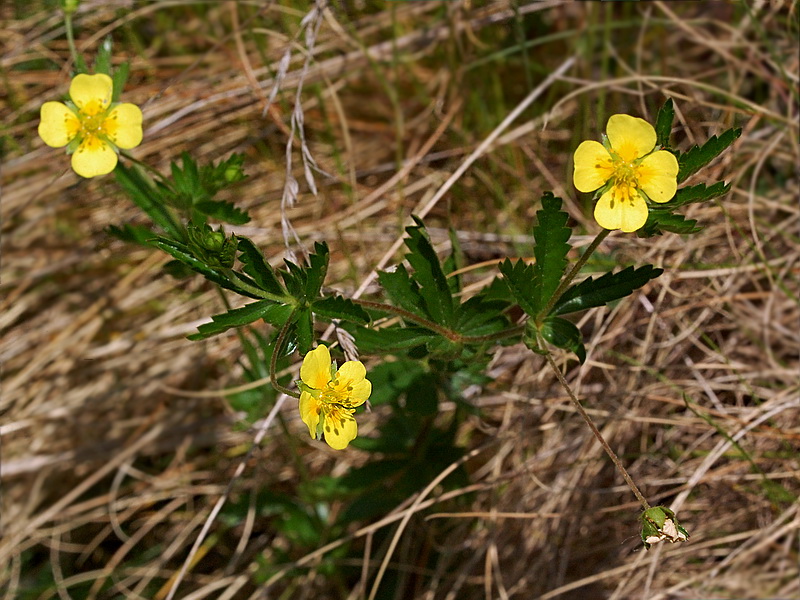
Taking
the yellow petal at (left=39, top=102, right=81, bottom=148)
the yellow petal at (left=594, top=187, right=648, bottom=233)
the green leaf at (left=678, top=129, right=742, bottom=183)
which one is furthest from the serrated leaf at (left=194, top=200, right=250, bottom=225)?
the green leaf at (left=678, top=129, right=742, bottom=183)

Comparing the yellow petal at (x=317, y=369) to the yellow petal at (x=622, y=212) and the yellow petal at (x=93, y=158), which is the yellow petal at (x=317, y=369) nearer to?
the yellow petal at (x=622, y=212)

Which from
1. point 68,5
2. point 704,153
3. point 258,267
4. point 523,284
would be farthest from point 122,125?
point 704,153

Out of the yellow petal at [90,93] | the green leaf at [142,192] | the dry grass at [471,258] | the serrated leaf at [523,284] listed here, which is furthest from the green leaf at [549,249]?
the yellow petal at [90,93]

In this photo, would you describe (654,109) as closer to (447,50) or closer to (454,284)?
(447,50)

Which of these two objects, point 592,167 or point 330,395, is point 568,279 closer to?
point 592,167

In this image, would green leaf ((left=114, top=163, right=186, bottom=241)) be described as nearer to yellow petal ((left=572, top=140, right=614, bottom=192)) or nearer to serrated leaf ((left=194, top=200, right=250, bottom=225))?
serrated leaf ((left=194, top=200, right=250, bottom=225))

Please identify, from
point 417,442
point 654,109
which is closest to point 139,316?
point 417,442
